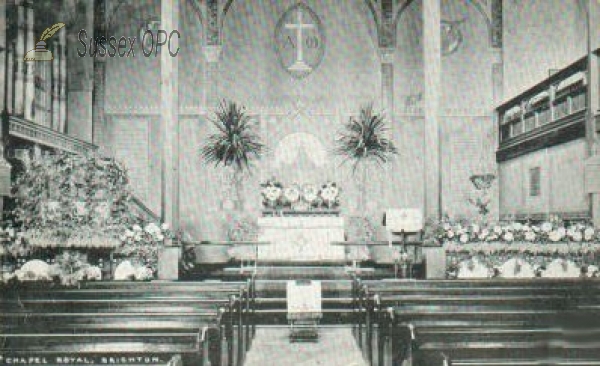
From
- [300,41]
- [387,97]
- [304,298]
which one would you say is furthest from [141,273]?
[387,97]

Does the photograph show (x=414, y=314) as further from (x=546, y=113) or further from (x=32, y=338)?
(x=546, y=113)

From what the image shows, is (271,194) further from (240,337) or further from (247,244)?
(240,337)

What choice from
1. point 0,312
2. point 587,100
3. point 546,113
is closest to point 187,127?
point 546,113

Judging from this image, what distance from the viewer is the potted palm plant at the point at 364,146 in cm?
1440

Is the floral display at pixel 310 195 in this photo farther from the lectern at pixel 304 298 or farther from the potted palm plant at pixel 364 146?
the lectern at pixel 304 298

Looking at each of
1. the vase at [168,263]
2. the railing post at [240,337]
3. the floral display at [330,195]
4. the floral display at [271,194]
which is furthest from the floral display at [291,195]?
the railing post at [240,337]

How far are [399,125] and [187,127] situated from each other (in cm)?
535

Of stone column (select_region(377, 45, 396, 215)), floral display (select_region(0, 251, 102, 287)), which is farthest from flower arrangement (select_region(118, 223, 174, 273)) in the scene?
stone column (select_region(377, 45, 396, 215))

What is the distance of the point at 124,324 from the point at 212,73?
12.1 metres

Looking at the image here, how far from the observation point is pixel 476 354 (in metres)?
3.85

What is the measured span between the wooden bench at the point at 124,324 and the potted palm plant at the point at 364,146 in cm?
786

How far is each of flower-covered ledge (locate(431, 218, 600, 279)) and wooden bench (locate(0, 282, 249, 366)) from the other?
3629 millimetres

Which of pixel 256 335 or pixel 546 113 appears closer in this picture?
pixel 256 335

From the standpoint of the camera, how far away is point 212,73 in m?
16.2
